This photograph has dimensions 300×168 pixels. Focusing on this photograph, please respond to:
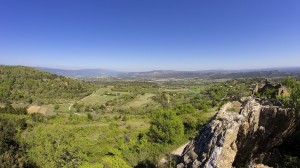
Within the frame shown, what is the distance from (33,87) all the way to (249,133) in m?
130

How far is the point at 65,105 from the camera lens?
105 metres

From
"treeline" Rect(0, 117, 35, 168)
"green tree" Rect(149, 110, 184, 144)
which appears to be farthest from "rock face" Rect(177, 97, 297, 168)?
"green tree" Rect(149, 110, 184, 144)

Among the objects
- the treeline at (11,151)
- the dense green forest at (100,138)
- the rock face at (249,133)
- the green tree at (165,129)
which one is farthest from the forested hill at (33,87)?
the rock face at (249,133)

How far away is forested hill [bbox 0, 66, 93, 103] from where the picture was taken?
349 ft

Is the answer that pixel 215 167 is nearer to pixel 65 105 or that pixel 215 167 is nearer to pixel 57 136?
pixel 57 136

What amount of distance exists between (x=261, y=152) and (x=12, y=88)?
5107 inches

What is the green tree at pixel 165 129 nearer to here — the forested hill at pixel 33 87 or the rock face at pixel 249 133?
the rock face at pixel 249 133

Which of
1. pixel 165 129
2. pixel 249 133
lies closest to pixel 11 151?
pixel 165 129

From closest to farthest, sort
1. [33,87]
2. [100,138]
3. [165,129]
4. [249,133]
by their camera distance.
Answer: [249,133], [165,129], [100,138], [33,87]

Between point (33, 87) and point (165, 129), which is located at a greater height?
point (33, 87)

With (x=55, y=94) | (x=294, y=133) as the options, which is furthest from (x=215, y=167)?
(x=55, y=94)

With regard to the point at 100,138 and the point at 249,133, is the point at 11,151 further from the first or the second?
the point at 249,133

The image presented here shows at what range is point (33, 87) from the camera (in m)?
119

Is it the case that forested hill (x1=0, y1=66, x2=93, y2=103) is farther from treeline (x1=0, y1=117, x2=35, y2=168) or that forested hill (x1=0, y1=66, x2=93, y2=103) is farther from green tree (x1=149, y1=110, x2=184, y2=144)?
green tree (x1=149, y1=110, x2=184, y2=144)
